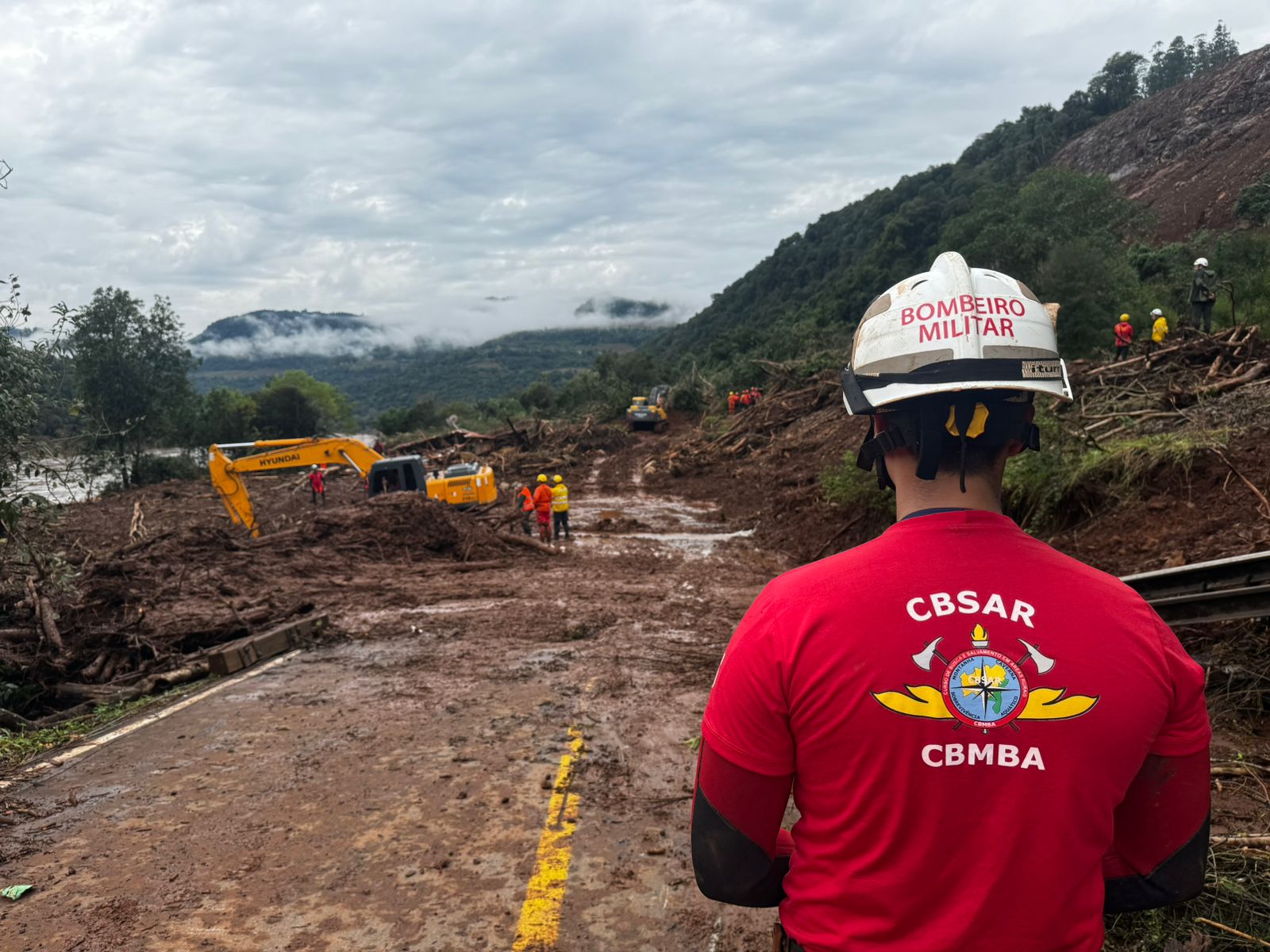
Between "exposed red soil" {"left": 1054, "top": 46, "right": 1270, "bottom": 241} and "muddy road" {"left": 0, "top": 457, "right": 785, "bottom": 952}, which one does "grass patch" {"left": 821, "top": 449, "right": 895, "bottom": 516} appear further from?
"exposed red soil" {"left": 1054, "top": 46, "right": 1270, "bottom": 241}

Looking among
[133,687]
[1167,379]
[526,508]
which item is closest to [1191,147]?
[1167,379]

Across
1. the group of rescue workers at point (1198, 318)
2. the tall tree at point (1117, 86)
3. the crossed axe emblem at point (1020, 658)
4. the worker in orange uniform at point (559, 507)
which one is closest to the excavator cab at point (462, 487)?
the worker in orange uniform at point (559, 507)

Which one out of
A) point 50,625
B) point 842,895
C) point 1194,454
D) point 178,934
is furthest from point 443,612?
point 842,895

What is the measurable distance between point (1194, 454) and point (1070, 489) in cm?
142

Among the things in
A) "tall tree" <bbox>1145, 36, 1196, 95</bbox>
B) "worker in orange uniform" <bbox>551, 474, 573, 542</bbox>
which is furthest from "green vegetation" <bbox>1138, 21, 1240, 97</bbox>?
"worker in orange uniform" <bbox>551, 474, 573, 542</bbox>

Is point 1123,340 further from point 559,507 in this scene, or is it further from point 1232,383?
point 559,507

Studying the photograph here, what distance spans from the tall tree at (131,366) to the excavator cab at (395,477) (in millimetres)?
25595

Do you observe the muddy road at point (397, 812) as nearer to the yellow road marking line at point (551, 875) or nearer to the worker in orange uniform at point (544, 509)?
the yellow road marking line at point (551, 875)

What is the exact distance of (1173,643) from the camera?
1612 mm

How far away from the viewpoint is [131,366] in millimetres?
40812

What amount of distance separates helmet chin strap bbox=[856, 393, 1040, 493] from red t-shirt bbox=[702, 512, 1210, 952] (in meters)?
0.19

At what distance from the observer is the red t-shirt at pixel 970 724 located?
58.2 inches

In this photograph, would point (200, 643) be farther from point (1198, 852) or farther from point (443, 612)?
point (1198, 852)

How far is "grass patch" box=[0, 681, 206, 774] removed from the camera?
21.4ft
